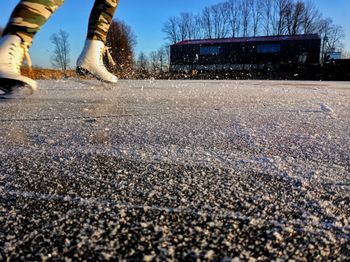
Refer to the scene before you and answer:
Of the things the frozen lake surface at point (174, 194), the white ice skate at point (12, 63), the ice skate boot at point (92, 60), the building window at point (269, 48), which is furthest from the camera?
the building window at point (269, 48)

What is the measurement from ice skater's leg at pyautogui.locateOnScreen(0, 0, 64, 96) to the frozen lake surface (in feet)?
1.06

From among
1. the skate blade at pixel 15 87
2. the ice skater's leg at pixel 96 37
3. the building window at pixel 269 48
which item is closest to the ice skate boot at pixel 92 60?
the ice skater's leg at pixel 96 37

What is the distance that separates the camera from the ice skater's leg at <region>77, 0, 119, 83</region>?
1584 millimetres

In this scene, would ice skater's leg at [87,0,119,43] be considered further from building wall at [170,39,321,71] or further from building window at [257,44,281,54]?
building window at [257,44,281,54]

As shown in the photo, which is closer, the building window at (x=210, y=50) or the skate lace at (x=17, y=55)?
the skate lace at (x=17, y=55)

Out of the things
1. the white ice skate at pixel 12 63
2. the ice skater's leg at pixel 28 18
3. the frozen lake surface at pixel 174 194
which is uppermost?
the ice skater's leg at pixel 28 18

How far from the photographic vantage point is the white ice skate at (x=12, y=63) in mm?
1012

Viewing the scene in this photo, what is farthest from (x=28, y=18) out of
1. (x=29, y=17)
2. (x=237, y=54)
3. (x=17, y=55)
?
(x=237, y=54)

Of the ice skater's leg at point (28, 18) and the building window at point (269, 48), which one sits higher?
the building window at point (269, 48)

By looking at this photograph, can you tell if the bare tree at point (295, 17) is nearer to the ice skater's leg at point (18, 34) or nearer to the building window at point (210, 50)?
the building window at point (210, 50)

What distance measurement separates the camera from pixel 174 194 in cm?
37

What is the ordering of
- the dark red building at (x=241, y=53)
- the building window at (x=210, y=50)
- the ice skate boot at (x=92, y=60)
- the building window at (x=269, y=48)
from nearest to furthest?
the ice skate boot at (x=92, y=60) < the dark red building at (x=241, y=53) < the building window at (x=269, y=48) < the building window at (x=210, y=50)

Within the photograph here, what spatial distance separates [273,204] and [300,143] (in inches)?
13.8

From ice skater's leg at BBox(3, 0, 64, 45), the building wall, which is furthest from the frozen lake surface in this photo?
the building wall
